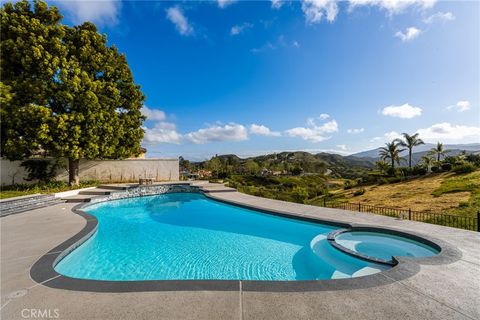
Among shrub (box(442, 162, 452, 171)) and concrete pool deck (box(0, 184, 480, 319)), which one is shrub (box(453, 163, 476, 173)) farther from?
concrete pool deck (box(0, 184, 480, 319))

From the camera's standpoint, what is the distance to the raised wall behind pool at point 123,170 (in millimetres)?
19391

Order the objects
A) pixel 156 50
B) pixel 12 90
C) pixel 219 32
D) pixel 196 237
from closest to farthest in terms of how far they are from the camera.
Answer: pixel 196 237, pixel 12 90, pixel 219 32, pixel 156 50

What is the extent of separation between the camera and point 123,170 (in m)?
20.9

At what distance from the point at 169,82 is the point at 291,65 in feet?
39.7

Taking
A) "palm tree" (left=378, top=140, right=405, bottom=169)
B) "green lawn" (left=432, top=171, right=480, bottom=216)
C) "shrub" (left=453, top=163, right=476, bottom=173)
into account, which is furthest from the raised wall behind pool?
"palm tree" (left=378, top=140, right=405, bottom=169)

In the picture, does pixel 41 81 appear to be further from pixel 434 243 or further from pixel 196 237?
pixel 434 243

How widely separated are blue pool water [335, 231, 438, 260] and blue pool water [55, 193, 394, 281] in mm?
668

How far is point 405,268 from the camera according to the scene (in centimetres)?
418

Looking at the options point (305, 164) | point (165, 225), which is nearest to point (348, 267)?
point (165, 225)

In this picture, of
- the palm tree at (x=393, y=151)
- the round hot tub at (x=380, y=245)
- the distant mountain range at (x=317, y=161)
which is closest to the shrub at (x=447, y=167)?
the palm tree at (x=393, y=151)

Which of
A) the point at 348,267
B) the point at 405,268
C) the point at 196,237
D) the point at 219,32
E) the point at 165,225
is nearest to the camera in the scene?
the point at 405,268

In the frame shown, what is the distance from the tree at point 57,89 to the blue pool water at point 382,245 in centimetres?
1595

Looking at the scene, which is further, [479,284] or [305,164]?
[305,164]

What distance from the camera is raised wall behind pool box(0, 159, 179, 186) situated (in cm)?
1939
